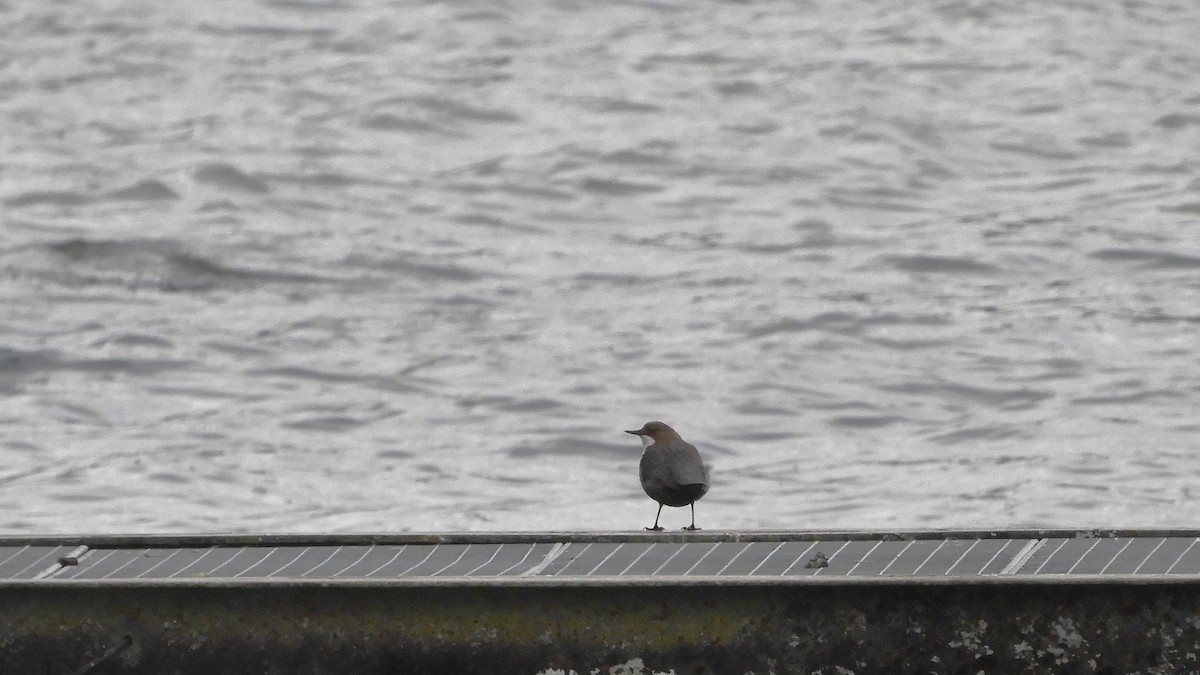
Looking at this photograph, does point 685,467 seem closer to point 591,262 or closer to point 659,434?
point 659,434

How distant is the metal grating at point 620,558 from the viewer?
9906 millimetres

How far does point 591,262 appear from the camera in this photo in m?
28.0

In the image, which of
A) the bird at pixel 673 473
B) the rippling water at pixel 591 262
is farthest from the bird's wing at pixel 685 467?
the rippling water at pixel 591 262

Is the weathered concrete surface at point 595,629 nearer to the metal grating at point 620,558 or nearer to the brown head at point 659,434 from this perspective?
the metal grating at point 620,558

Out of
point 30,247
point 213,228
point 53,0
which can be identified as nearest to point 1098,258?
point 213,228

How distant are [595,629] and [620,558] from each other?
3.21 ft

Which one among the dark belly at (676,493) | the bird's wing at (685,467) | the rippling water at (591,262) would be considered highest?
the bird's wing at (685,467)

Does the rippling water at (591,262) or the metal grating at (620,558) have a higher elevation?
the metal grating at (620,558)

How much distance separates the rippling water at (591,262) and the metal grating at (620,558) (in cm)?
769

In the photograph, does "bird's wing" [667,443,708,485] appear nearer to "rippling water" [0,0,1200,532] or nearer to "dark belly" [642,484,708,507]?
"dark belly" [642,484,708,507]

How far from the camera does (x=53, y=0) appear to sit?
40906mm

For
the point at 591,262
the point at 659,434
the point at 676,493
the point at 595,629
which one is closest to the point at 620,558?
the point at 676,493

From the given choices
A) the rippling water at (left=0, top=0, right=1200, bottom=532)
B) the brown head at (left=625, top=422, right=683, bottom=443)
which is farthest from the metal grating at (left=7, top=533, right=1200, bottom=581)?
the rippling water at (left=0, top=0, right=1200, bottom=532)

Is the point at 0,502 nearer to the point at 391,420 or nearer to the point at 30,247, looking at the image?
the point at 391,420
